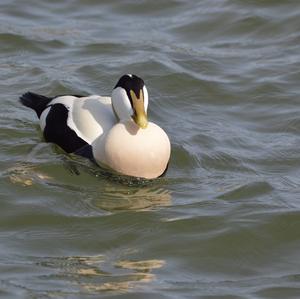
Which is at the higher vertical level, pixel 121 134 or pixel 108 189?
pixel 121 134

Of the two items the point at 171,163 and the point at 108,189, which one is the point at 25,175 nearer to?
the point at 108,189

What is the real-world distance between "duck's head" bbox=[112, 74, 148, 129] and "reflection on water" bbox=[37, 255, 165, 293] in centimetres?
131

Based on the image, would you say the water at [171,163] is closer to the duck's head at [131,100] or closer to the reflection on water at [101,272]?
the reflection on water at [101,272]

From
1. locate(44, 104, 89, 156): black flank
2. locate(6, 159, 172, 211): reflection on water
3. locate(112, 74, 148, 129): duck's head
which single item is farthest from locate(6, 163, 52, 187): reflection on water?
locate(112, 74, 148, 129): duck's head

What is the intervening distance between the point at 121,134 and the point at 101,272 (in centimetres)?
157

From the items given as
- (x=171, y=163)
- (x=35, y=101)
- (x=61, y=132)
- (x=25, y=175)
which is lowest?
(x=25, y=175)

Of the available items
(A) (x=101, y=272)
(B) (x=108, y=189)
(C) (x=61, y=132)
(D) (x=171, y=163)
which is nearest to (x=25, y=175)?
(C) (x=61, y=132)

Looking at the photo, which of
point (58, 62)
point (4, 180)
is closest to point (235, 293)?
point (4, 180)

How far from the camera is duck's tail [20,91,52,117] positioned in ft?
28.5

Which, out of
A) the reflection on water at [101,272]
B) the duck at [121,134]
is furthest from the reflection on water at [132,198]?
the reflection on water at [101,272]

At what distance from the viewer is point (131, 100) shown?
7.52m

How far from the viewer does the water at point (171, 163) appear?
6.28 metres

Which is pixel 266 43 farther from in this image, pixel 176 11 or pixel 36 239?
pixel 36 239

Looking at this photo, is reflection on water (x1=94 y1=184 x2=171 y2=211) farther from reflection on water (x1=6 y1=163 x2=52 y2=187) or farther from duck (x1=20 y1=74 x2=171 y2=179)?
reflection on water (x1=6 y1=163 x2=52 y2=187)
